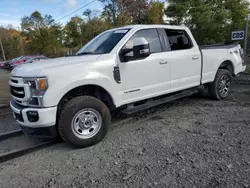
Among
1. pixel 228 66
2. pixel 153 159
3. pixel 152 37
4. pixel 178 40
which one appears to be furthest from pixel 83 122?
pixel 228 66

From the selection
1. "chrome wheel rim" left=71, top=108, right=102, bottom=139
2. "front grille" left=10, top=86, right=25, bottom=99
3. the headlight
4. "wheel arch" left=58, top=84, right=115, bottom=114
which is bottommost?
"chrome wheel rim" left=71, top=108, right=102, bottom=139

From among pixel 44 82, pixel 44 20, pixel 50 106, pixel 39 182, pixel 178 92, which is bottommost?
pixel 39 182

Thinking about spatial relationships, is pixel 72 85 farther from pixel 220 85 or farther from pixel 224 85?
pixel 224 85

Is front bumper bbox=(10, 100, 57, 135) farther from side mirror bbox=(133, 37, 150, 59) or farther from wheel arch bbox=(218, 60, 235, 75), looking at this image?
wheel arch bbox=(218, 60, 235, 75)

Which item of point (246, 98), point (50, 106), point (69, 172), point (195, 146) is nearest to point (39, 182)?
point (69, 172)

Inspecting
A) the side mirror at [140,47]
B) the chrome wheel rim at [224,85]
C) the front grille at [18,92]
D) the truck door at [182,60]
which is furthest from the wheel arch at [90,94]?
the chrome wheel rim at [224,85]

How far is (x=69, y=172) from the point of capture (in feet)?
10.0

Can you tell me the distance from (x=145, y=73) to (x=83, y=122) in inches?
59.0

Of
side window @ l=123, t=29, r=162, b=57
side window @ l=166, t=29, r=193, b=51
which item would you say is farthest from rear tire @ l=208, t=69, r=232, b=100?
side window @ l=123, t=29, r=162, b=57

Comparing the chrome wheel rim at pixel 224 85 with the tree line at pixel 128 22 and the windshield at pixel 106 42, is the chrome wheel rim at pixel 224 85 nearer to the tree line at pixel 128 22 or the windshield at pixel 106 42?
the windshield at pixel 106 42

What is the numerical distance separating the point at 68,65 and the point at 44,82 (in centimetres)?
48

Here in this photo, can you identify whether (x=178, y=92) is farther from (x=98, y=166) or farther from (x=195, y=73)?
(x=98, y=166)

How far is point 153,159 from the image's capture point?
322 centimetres

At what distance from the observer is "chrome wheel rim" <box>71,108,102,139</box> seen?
11.9ft
